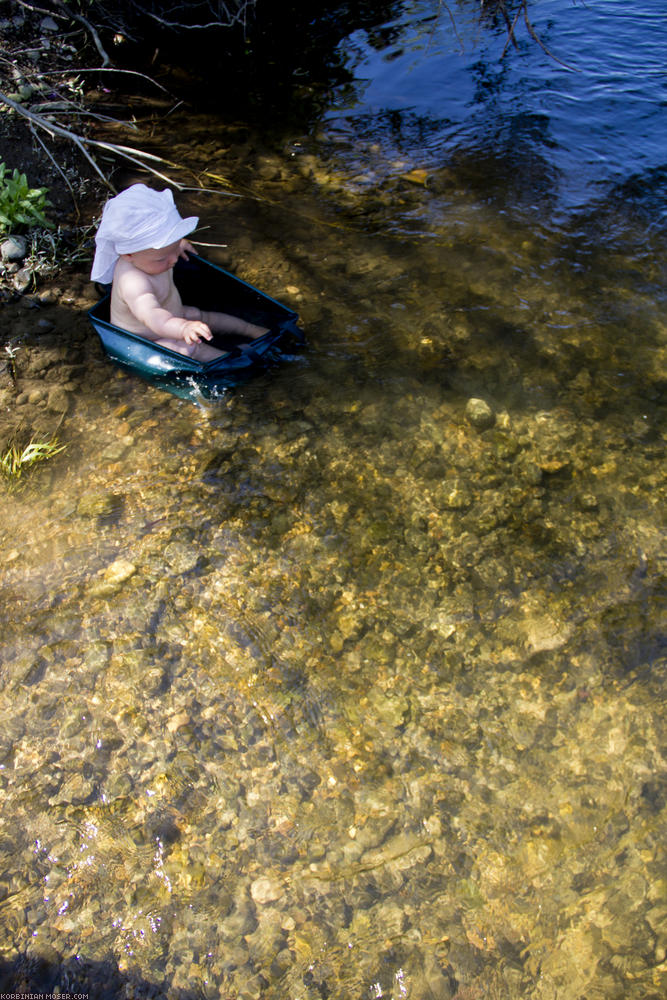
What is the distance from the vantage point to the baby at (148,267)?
3572mm

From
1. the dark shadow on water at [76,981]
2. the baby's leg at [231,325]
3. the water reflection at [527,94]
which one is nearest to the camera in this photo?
the dark shadow on water at [76,981]

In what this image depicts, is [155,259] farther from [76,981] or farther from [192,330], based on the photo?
[76,981]

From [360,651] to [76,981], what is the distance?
1499 millimetres

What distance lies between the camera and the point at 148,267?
3738mm

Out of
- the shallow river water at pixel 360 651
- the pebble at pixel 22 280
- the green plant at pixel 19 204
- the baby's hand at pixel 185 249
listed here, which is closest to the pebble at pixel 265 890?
the shallow river water at pixel 360 651

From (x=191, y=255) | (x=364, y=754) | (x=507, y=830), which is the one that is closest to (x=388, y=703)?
(x=364, y=754)

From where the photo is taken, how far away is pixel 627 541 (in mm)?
3188

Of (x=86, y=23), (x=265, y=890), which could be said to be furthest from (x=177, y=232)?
(x=86, y=23)

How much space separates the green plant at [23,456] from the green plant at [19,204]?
2034 millimetres

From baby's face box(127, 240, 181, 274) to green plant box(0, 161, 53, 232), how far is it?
1485 millimetres

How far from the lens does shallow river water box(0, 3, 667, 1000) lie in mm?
2213

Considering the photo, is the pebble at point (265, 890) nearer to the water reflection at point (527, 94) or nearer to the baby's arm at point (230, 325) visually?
the baby's arm at point (230, 325)

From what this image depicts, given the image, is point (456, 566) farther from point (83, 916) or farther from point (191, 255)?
point (191, 255)

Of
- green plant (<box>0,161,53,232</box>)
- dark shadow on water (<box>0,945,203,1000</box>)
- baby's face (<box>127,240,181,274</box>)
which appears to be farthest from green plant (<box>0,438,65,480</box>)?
dark shadow on water (<box>0,945,203,1000</box>)
